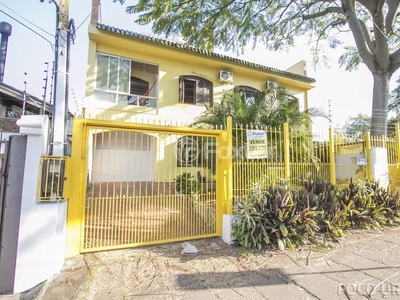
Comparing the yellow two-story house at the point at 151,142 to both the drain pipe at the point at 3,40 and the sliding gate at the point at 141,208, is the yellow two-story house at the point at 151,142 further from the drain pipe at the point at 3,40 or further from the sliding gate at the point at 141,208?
the drain pipe at the point at 3,40

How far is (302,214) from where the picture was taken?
407cm

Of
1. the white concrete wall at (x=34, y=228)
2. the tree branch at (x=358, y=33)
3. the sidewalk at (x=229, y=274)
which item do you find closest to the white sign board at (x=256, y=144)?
the sidewalk at (x=229, y=274)

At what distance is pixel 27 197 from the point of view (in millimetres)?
2807

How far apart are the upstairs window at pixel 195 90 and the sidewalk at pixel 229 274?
7907mm

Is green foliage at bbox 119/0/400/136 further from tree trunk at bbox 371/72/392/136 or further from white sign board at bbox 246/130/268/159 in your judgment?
white sign board at bbox 246/130/268/159

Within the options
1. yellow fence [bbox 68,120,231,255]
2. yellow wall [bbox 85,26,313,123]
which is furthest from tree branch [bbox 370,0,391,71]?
yellow fence [bbox 68,120,231,255]

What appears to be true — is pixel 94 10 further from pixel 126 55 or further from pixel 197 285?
pixel 197 285

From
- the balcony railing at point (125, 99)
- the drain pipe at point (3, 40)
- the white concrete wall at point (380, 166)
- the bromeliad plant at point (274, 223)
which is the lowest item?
the bromeliad plant at point (274, 223)

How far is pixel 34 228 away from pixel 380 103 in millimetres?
10397

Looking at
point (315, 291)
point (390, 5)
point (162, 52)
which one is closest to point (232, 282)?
point (315, 291)

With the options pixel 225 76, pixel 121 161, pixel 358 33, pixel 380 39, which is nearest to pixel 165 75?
pixel 225 76

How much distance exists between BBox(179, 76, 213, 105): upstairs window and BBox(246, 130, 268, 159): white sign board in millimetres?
6138

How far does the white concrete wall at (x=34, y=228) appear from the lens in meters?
2.72

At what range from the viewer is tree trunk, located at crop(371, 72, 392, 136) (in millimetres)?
7414
